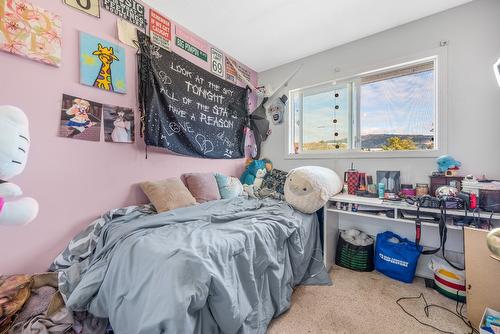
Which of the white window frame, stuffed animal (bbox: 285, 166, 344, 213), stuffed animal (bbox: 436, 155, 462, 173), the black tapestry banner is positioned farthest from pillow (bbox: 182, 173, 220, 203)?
stuffed animal (bbox: 436, 155, 462, 173)

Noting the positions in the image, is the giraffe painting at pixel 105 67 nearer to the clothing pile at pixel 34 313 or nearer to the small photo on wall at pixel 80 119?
the small photo on wall at pixel 80 119

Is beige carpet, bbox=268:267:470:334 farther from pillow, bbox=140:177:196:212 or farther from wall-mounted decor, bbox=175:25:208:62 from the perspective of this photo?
wall-mounted decor, bbox=175:25:208:62

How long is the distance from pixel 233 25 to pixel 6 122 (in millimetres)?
1961

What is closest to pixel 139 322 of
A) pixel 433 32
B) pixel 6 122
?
pixel 6 122

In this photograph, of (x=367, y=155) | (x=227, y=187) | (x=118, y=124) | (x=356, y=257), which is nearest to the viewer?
(x=118, y=124)

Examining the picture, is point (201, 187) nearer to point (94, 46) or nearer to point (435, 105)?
point (94, 46)

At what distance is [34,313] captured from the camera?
1.10m

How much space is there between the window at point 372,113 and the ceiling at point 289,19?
1.43 ft

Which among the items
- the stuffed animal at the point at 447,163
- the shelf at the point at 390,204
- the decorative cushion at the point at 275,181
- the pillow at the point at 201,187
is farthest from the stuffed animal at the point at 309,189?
the stuffed animal at the point at 447,163

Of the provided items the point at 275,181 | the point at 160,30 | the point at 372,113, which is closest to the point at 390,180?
the point at 372,113

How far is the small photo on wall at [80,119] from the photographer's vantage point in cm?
140

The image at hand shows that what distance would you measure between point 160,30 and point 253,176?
1848 millimetres

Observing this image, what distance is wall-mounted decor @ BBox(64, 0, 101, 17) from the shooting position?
4.72 ft

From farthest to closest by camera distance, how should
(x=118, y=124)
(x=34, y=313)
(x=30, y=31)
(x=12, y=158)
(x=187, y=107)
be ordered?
(x=187, y=107) < (x=118, y=124) < (x=30, y=31) < (x=34, y=313) < (x=12, y=158)
